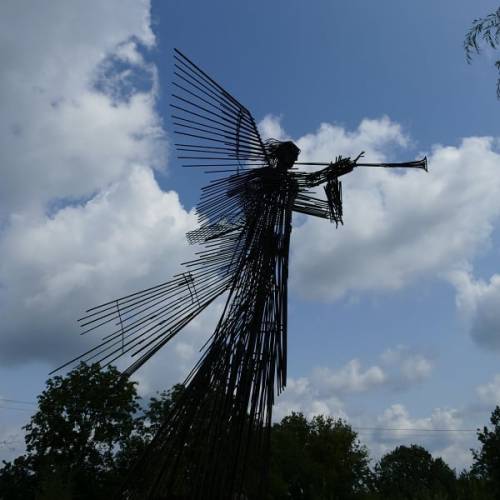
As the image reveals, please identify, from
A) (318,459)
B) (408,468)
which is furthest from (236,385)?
(408,468)

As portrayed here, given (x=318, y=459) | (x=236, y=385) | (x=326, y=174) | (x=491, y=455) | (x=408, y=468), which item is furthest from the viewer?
(x=408, y=468)

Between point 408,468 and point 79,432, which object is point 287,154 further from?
point 408,468

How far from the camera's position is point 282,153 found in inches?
184

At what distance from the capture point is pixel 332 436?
29578mm

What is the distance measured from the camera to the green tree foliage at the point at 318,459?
81.4 ft

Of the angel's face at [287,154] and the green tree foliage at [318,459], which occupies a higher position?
the green tree foliage at [318,459]

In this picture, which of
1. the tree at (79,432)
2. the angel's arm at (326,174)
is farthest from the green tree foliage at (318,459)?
the angel's arm at (326,174)

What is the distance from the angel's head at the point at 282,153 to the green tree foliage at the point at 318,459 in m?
20.0

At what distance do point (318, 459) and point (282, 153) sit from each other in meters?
28.1

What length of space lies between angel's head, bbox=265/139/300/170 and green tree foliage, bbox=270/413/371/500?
20.0 meters

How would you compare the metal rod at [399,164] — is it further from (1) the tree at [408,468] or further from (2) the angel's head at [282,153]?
(1) the tree at [408,468]

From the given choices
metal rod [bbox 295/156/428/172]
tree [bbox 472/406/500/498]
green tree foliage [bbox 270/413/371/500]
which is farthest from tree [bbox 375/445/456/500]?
metal rod [bbox 295/156/428/172]

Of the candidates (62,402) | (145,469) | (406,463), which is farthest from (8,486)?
(406,463)

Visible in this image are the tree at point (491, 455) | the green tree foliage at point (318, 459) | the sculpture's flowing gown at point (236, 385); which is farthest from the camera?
the green tree foliage at point (318, 459)
